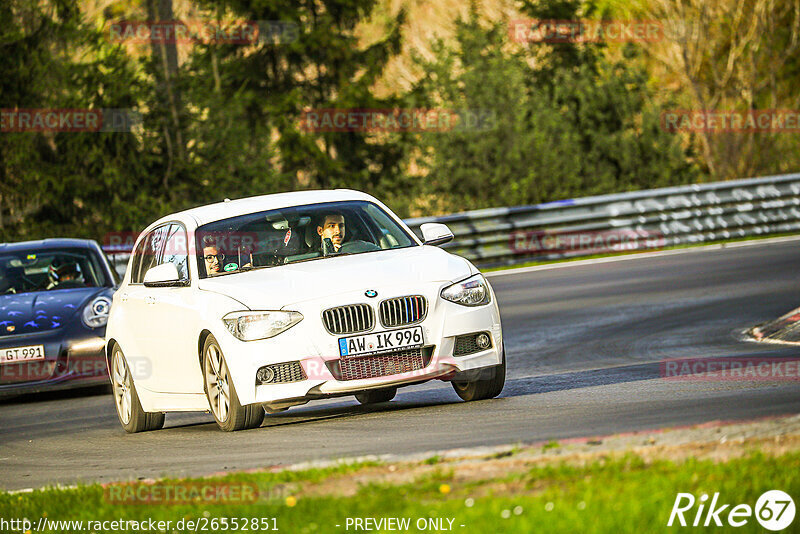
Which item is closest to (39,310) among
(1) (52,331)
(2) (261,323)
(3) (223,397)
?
(1) (52,331)

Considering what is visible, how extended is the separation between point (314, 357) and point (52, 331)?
6.07 metres

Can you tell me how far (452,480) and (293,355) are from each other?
10.3 ft

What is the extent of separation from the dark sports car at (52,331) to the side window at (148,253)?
3018 mm

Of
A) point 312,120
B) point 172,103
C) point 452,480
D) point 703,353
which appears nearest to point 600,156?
point 312,120

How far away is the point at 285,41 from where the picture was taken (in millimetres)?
38438

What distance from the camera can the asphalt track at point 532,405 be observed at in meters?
8.33

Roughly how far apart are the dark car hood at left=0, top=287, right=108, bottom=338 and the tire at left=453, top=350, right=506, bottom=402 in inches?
231

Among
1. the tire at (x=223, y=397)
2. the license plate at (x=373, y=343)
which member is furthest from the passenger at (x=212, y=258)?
the license plate at (x=373, y=343)

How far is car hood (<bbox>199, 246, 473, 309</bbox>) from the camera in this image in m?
9.52

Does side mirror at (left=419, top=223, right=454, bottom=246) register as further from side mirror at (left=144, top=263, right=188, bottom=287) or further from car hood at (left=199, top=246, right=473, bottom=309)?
side mirror at (left=144, top=263, right=188, bottom=287)

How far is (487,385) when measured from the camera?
33.7ft

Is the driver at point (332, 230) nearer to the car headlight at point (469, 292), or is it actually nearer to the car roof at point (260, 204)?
the car roof at point (260, 204)

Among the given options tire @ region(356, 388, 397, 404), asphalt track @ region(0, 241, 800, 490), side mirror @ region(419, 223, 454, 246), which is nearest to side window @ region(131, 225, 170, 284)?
asphalt track @ region(0, 241, 800, 490)

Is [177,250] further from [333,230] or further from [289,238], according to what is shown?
[333,230]
